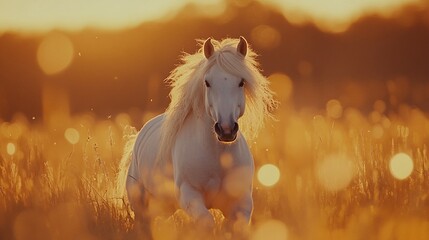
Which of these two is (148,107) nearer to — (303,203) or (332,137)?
(332,137)

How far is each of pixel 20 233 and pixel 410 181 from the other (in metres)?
3.01

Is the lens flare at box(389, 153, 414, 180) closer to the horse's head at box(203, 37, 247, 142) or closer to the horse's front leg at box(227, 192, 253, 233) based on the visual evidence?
the horse's front leg at box(227, 192, 253, 233)

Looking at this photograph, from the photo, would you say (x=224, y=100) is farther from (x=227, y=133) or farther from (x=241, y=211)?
(x=241, y=211)

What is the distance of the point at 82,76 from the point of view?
25.9 m

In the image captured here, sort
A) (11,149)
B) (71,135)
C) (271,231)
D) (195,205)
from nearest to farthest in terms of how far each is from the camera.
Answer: (271,231), (195,205), (11,149), (71,135)

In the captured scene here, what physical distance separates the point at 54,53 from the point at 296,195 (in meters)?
21.4

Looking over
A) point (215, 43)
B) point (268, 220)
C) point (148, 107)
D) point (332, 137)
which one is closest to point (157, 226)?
point (268, 220)

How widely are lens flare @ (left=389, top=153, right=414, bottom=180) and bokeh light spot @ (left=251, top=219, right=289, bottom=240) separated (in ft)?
4.32

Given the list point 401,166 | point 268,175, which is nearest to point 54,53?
point 268,175

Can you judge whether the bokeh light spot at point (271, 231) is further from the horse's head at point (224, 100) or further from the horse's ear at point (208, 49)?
the horse's ear at point (208, 49)

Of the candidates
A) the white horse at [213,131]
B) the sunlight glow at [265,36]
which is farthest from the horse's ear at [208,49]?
the sunlight glow at [265,36]

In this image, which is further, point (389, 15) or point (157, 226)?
point (389, 15)

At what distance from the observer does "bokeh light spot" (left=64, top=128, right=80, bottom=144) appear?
1233 centimetres

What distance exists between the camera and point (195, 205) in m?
5.99
